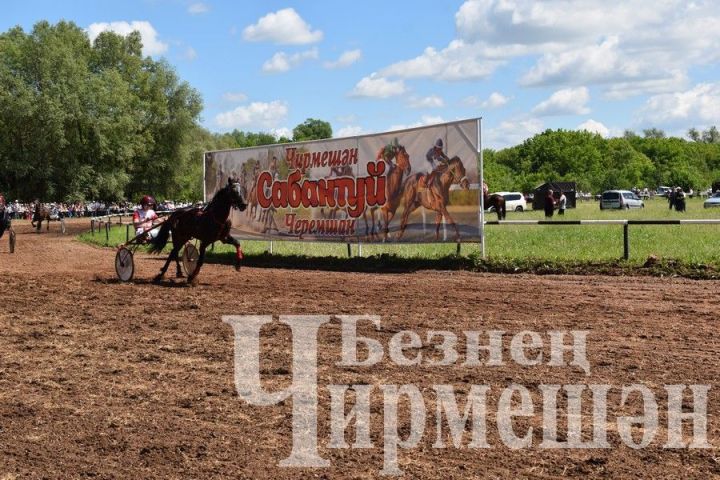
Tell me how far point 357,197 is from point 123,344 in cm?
1200

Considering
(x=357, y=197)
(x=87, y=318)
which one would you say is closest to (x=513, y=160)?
(x=357, y=197)

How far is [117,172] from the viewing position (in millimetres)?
56875

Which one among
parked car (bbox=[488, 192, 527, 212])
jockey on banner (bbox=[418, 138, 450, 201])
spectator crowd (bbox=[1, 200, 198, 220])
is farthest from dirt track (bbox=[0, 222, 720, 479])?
Result: spectator crowd (bbox=[1, 200, 198, 220])

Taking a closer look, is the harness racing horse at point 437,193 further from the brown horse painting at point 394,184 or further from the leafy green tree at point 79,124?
the leafy green tree at point 79,124

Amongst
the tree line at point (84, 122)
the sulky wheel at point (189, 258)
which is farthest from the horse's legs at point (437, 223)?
the tree line at point (84, 122)

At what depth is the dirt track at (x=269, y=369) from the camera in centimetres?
526

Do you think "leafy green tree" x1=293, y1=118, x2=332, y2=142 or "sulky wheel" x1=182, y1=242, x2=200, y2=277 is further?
"leafy green tree" x1=293, y1=118, x2=332, y2=142

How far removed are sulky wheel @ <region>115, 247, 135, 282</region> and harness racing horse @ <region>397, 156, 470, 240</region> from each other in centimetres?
679

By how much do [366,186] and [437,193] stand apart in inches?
94.1

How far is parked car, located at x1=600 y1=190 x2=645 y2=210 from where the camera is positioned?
64.9 metres

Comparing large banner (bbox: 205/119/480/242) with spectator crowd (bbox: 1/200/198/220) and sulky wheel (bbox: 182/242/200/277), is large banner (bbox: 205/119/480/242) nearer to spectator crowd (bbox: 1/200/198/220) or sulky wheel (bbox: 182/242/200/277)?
sulky wheel (bbox: 182/242/200/277)

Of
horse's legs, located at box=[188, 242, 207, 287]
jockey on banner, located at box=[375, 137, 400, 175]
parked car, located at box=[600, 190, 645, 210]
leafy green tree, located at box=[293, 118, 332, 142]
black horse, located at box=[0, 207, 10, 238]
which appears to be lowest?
horse's legs, located at box=[188, 242, 207, 287]

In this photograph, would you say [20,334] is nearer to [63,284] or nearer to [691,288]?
[63,284]

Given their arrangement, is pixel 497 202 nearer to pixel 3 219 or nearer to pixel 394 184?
pixel 394 184
